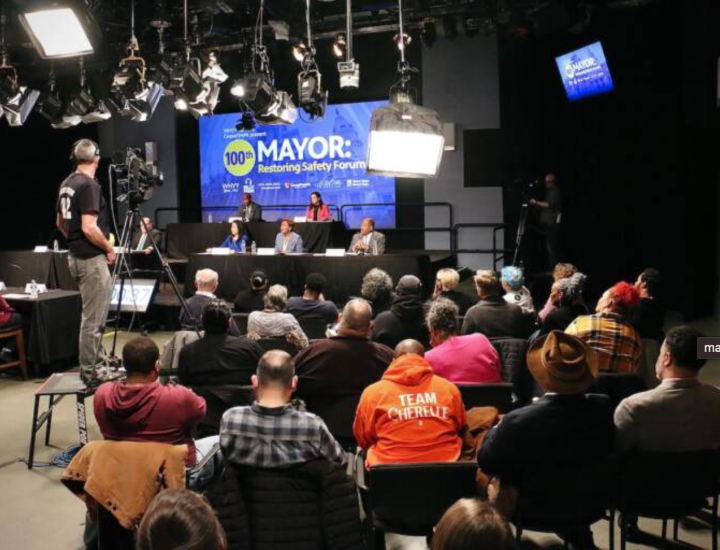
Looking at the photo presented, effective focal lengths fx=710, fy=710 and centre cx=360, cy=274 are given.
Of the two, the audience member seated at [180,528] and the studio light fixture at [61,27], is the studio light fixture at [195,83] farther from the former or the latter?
the audience member seated at [180,528]

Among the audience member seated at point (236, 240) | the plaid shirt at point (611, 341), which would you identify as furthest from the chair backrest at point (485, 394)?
the audience member seated at point (236, 240)

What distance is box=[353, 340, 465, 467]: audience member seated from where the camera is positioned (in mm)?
2705

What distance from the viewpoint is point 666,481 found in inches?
103

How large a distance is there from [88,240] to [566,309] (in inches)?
119

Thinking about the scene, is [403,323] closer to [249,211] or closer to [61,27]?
[61,27]

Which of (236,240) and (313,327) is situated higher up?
(236,240)

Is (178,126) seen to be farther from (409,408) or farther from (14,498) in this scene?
(409,408)

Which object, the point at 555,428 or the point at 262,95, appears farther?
the point at 262,95

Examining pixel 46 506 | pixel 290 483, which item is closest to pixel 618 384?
pixel 290 483

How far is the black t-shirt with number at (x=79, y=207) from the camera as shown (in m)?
4.42

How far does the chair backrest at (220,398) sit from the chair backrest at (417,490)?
1.09 meters

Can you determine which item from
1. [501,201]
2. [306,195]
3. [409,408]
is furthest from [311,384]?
[306,195]

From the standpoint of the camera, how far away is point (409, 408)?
272cm

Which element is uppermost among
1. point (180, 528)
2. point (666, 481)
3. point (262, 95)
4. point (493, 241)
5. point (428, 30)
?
point (428, 30)
